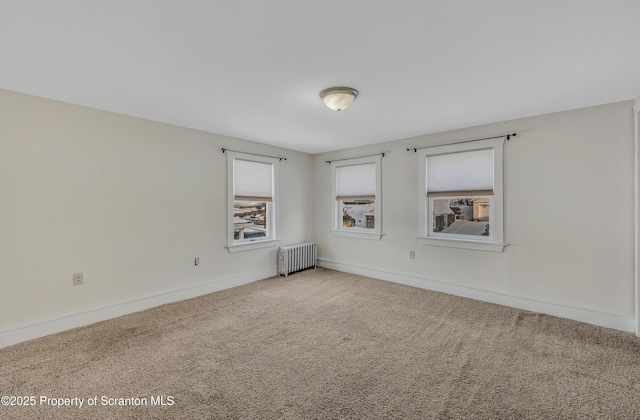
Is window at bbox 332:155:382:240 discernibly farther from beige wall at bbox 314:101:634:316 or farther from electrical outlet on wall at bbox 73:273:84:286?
electrical outlet on wall at bbox 73:273:84:286

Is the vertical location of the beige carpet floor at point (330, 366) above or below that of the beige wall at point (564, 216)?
below

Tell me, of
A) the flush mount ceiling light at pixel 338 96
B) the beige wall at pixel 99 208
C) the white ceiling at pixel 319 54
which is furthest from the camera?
the beige wall at pixel 99 208

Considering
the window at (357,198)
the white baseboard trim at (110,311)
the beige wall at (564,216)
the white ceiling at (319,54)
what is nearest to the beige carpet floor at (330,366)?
the white baseboard trim at (110,311)

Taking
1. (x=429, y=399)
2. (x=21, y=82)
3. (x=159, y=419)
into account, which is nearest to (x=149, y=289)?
(x=159, y=419)

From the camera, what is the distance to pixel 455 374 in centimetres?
217

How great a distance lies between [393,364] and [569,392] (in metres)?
1.20

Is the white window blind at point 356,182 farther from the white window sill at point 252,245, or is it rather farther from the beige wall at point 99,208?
the beige wall at point 99,208

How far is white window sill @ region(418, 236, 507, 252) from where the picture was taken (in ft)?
12.0

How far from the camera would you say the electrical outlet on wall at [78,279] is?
2.97 metres

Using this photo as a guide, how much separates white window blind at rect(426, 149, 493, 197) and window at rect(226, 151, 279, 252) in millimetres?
2665

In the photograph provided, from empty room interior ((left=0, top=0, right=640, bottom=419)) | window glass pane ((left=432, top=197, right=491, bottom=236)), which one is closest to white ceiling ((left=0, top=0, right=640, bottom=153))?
empty room interior ((left=0, top=0, right=640, bottom=419))

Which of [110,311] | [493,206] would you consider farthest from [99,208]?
[493,206]

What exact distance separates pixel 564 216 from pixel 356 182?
2.97 metres

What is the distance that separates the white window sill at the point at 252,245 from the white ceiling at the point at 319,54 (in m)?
2.07
